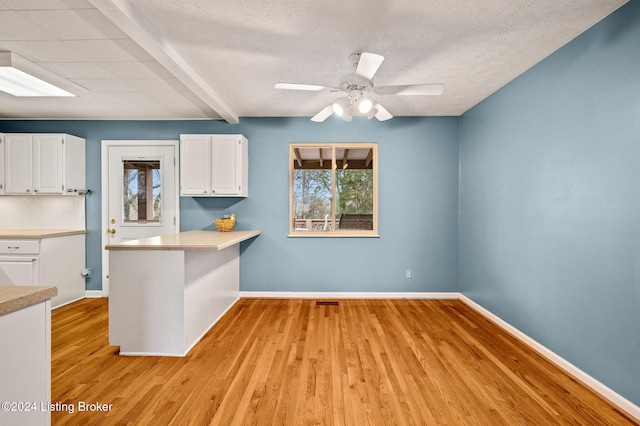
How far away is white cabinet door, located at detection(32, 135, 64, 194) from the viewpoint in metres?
4.05

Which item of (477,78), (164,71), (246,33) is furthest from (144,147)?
(477,78)

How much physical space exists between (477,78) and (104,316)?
15.9 feet

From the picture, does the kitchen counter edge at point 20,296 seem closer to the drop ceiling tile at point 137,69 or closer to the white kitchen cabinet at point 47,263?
the drop ceiling tile at point 137,69

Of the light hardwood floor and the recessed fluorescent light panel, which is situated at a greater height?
the recessed fluorescent light panel

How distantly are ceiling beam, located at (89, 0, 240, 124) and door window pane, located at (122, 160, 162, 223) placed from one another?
5.08 ft

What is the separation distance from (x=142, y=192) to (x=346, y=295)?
3212 mm

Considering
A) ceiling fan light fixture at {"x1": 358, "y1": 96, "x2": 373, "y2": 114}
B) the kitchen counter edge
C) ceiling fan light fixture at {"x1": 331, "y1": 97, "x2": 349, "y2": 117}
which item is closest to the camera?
the kitchen counter edge

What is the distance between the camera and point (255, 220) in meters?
4.41

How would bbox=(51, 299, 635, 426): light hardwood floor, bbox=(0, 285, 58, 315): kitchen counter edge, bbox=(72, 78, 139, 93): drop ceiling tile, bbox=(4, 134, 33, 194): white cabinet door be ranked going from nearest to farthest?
bbox=(0, 285, 58, 315): kitchen counter edge, bbox=(51, 299, 635, 426): light hardwood floor, bbox=(72, 78, 139, 93): drop ceiling tile, bbox=(4, 134, 33, 194): white cabinet door

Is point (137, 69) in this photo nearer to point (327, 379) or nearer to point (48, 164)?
point (48, 164)

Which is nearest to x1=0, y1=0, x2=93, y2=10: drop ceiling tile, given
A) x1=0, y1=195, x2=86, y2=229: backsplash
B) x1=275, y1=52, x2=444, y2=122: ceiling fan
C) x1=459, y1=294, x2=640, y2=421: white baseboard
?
x1=275, y1=52, x2=444, y2=122: ceiling fan

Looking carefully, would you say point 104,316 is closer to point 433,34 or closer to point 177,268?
point 177,268

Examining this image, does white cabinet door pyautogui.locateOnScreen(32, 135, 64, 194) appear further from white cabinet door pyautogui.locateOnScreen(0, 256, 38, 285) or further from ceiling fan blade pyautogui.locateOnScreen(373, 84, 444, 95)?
ceiling fan blade pyautogui.locateOnScreen(373, 84, 444, 95)

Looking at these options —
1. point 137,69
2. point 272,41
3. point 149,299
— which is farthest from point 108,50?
point 149,299
